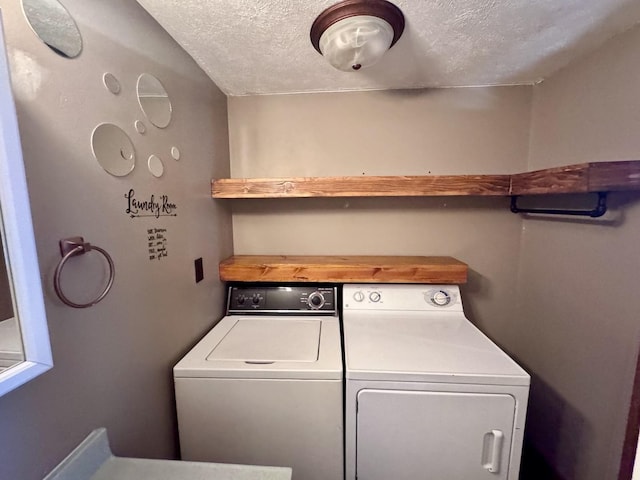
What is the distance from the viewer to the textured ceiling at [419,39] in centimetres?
100

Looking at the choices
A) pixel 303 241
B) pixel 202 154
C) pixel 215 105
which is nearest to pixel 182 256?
pixel 202 154

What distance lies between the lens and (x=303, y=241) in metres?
1.89

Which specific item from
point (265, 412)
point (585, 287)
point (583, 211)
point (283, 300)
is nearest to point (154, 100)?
point (283, 300)

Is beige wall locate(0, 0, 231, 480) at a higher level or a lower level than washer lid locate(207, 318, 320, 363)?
higher

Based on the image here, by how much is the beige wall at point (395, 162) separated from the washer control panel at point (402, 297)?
0.30 meters

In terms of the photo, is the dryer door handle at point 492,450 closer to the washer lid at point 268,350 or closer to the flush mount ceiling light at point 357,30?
the washer lid at point 268,350

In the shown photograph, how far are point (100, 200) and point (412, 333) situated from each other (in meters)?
1.40

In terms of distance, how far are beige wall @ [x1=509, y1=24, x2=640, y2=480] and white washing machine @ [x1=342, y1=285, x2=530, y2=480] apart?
0.46m

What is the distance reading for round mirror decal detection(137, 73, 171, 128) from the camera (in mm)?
1013

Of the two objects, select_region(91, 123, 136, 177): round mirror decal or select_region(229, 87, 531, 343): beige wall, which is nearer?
select_region(91, 123, 136, 177): round mirror decal

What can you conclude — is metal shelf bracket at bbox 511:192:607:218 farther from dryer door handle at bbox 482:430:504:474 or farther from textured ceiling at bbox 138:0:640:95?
dryer door handle at bbox 482:430:504:474

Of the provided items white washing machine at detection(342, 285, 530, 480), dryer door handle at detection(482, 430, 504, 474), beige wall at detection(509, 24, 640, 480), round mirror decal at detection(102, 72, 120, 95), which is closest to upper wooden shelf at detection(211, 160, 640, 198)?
beige wall at detection(509, 24, 640, 480)

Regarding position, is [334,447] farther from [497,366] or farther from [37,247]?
[37,247]

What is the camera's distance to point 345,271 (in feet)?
5.23
